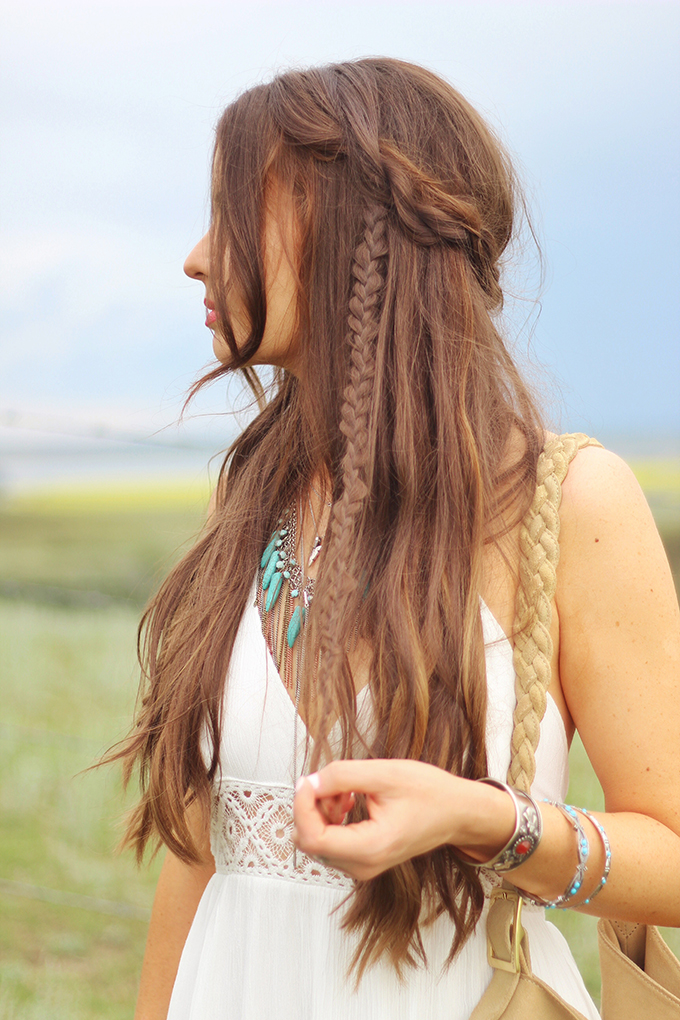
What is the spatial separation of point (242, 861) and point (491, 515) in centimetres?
46

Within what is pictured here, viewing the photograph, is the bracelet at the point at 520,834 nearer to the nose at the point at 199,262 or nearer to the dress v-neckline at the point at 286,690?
the dress v-neckline at the point at 286,690

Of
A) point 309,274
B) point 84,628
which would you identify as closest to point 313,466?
point 309,274

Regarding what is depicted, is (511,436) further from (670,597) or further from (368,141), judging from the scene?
(368,141)

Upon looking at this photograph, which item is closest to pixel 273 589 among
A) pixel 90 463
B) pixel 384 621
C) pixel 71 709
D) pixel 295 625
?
pixel 295 625

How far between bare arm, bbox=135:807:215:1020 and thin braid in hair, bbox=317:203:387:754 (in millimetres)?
409

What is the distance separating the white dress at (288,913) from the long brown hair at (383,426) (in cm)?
3

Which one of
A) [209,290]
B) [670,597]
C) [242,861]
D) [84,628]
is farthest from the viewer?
[84,628]

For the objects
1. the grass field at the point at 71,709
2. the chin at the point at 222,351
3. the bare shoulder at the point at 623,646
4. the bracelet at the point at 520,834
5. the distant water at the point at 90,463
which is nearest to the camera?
the bracelet at the point at 520,834

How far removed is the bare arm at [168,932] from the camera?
1.12m

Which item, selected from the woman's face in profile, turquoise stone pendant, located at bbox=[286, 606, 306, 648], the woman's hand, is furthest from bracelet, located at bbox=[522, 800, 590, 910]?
the woman's face in profile

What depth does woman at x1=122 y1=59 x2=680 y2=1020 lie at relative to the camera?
0.84 meters

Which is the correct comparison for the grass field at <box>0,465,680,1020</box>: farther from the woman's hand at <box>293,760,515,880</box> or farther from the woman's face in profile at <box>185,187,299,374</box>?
the woman's hand at <box>293,760,515,880</box>

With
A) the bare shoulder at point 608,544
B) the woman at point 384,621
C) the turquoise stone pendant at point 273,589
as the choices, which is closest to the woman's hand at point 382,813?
the woman at point 384,621

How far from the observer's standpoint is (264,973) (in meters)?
0.92
